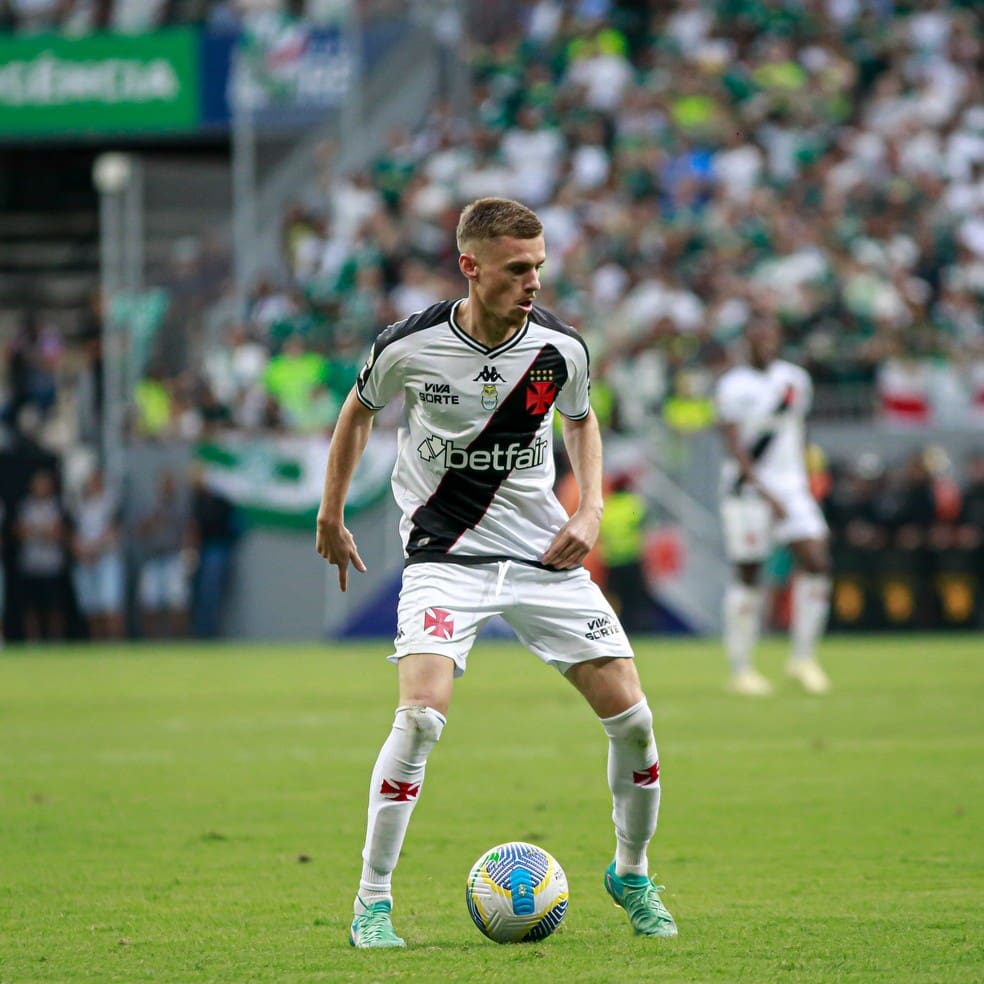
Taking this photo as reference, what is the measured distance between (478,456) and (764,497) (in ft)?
28.3

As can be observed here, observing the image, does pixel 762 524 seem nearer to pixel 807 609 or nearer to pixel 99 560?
pixel 807 609

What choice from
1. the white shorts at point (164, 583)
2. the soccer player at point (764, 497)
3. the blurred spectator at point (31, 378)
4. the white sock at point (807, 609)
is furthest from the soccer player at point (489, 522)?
the blurred spectator at point (31, 378)

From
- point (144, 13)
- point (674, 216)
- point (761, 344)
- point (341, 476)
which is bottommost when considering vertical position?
point (341, 476)

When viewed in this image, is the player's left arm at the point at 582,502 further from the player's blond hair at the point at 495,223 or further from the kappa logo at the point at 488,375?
the player's blond hair at the point at 495,223

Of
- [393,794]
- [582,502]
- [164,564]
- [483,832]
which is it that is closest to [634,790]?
[393,794]

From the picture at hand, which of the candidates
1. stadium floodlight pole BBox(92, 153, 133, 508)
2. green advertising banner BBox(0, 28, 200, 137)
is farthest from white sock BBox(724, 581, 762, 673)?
green advertising banner BBox(0, 28, 200, 137)

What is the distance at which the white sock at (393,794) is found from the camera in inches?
235

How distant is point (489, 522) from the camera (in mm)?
6418

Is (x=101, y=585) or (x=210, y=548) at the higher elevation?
(x=210, y=548)

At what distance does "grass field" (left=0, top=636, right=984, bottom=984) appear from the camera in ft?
18.9

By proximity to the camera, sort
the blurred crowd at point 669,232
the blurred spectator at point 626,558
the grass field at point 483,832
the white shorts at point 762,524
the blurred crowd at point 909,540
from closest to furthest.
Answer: the grass field at point 483,832, the white shorts at point 762,524, the blurred spectator at point 626,558, the blurred crowd at point 909,540, the blurred crowd at point 669,232

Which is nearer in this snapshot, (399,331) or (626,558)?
(399,331)

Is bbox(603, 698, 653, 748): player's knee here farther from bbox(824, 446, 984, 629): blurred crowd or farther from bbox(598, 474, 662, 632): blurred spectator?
bbox(824, 446, 984, 629): blurred crowd

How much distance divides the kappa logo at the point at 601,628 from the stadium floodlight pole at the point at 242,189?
68.7 ft
